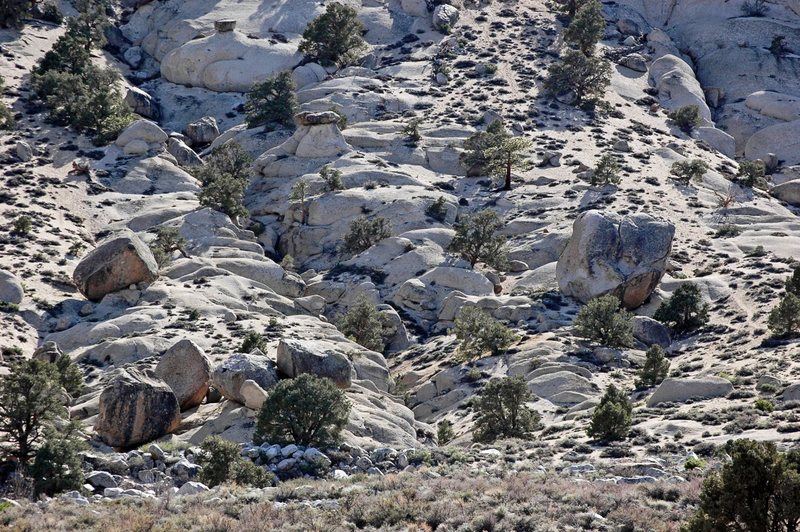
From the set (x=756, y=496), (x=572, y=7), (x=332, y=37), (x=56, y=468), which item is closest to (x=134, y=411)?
(x=56, y=468)

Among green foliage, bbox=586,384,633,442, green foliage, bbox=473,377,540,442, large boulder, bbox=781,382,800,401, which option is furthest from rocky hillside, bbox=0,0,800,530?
green foliage, bbox=473,377,540,442

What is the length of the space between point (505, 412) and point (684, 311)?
71.1 ft

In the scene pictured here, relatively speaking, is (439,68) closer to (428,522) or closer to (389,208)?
(389,208)

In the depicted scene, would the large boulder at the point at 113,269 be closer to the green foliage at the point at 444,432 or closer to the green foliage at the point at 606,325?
the green foliage at the point at 444,432

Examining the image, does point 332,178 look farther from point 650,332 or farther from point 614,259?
point 650,332

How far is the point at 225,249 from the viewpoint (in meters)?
73.0

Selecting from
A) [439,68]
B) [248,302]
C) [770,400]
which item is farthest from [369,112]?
[770,400]

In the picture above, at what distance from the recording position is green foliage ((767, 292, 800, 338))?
53.2m

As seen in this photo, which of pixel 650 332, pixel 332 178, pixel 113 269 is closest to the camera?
pixel 650 332

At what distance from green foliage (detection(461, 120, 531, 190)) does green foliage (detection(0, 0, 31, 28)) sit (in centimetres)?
5077

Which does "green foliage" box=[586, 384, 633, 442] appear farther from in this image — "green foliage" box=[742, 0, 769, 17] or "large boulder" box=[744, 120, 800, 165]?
"green foliage" box=[742, 0, 769, 17]

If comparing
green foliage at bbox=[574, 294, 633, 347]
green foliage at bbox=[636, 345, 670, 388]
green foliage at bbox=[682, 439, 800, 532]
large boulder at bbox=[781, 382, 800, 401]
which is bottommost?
green foliage at bbox=[574, 294, 633, 347]

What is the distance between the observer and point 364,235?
251 ft

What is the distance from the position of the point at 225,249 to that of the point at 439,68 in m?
43.5
